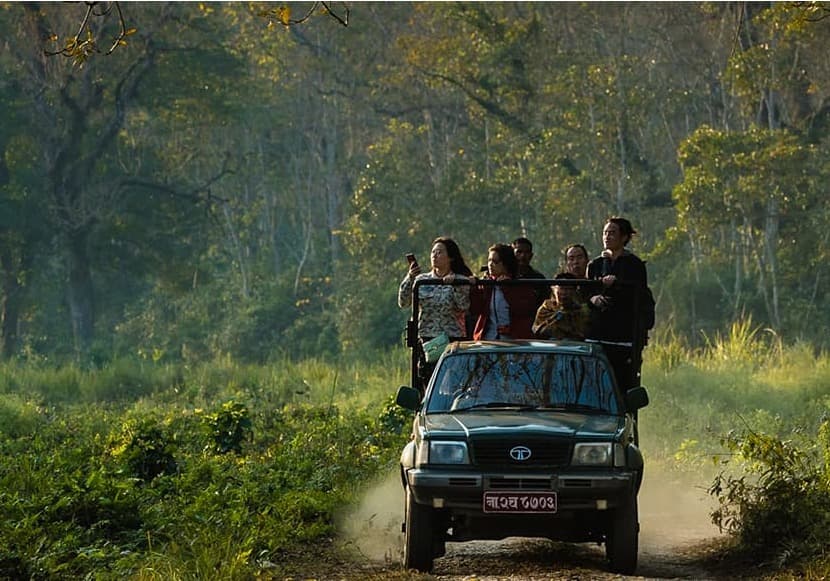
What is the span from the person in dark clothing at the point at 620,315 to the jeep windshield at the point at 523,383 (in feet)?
4.16

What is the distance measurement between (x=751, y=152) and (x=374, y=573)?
26.9 metres

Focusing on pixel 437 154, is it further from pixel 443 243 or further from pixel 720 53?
pixel 443 243

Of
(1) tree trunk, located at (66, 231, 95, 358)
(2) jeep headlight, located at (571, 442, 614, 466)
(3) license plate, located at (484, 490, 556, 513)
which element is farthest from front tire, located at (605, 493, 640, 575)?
(1) tree trunk, located at (66, 231, 95, 358)

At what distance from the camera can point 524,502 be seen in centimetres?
1011

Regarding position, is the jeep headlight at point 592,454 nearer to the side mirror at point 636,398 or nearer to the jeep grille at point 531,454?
the jeep grille at point 531,454

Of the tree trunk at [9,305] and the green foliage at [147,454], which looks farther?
the tree trunk at [9,305]

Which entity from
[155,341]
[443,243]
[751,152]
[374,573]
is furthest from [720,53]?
[374,573]

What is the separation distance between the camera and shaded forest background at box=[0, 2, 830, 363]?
39.1 metres

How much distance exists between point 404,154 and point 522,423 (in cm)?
4239

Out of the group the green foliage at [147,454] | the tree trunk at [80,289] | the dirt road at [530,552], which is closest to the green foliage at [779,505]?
the dirt road at [530,552]

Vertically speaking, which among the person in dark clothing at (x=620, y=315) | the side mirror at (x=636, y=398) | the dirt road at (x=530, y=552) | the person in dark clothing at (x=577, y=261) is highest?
the person in dark clothing at (x=577, y=261)

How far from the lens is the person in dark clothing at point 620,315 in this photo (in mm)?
12625

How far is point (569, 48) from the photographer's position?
48.3 meters

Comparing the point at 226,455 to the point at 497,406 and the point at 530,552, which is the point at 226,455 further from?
the point at 497,406
